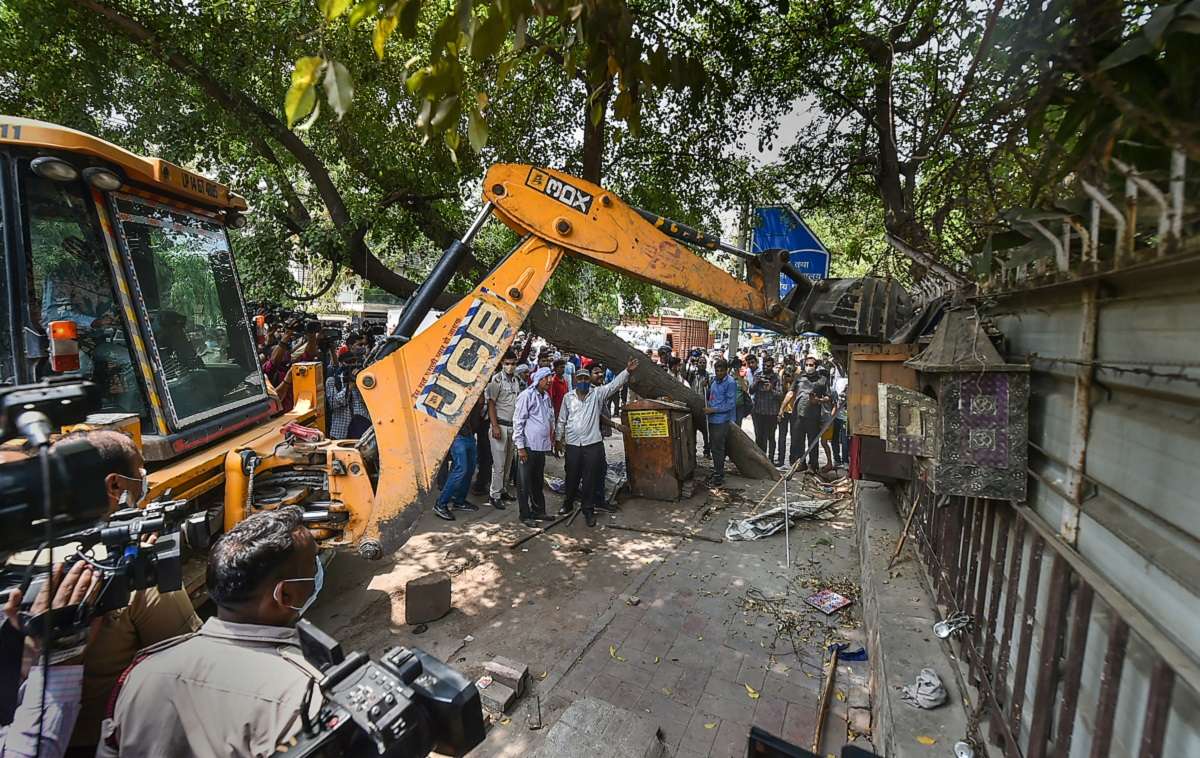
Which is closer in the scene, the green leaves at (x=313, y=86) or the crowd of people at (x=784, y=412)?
the green leaves at (x=313, y=86)

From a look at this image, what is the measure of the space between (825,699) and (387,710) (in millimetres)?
3327

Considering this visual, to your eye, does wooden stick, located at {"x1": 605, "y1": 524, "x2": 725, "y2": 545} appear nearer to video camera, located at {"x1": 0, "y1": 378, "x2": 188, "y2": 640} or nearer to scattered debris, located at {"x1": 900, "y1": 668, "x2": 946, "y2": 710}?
scattered debris, located at {"x1": 900, "y1": 668, "x2": 946, "y2": 710}

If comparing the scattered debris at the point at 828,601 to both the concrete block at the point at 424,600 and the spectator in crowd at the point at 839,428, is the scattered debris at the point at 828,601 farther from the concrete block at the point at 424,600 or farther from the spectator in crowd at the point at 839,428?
the spectator in crowd at the point at 839,428

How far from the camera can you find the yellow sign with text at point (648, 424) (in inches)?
298

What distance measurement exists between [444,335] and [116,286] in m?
1.89

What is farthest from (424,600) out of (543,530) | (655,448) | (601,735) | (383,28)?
(383,28)

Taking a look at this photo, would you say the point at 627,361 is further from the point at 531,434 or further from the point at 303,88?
the point at 303,88

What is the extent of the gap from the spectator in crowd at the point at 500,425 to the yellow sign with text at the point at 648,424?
159 cm

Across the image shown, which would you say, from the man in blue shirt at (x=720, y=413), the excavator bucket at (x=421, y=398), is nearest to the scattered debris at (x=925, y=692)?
the excavator bucket at (x=421, y=398)

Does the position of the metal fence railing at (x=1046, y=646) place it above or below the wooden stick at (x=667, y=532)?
above

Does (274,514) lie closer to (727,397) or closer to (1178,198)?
Answer: (1178,198)

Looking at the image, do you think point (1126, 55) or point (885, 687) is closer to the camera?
point (1126, 55)

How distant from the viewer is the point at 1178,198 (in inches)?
55.8

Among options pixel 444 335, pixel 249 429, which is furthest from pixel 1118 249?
pixel 249 429
